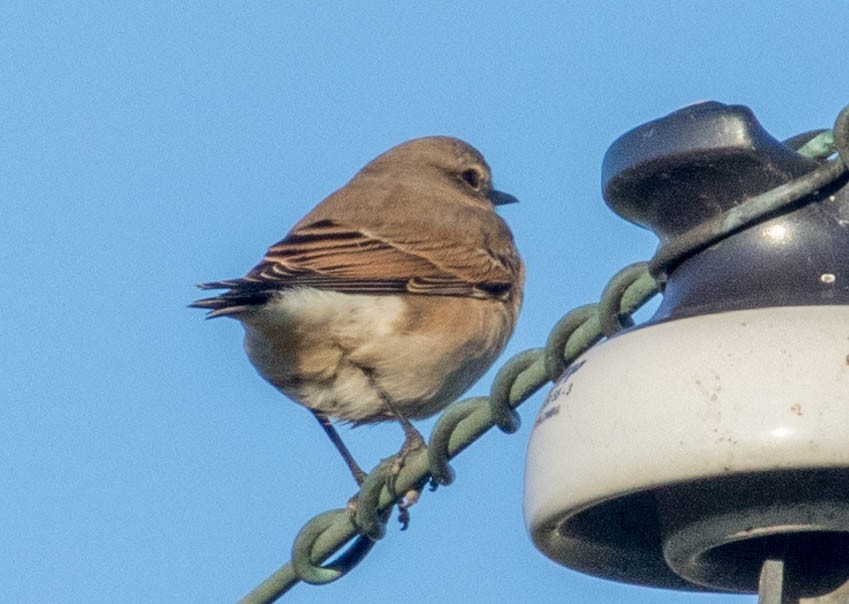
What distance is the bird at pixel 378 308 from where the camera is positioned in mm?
6523

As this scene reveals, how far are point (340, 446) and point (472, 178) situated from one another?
2.40m

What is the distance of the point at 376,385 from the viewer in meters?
7.00

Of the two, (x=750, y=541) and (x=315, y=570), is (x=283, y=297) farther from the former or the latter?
(x=750, y=541)

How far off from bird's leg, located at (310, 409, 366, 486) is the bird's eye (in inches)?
89.7

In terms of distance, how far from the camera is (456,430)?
3.71 meters

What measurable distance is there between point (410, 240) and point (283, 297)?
4.39 feet

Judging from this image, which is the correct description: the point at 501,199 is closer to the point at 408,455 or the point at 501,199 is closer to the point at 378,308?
the point at 378,308

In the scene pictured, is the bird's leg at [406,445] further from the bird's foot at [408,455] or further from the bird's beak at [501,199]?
the bird's beak at [501,199]

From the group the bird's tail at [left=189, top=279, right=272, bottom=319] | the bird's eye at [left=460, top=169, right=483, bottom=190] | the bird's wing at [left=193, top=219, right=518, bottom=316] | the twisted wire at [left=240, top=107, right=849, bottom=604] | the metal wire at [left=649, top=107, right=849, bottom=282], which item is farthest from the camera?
the bird's eye at [left=460, top=169, right=483, bottom=190]

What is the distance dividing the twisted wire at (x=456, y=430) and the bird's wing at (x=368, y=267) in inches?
73.5

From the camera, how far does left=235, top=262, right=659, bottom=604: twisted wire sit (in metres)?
3.33

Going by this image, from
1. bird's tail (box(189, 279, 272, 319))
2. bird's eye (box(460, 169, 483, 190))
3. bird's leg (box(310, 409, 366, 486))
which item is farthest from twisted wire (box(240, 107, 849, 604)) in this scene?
bird's eye (box(460, 169, 483, 190))

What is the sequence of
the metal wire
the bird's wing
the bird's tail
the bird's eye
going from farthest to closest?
the bird's eye < the bird's wing < the bird's tail < the metal wire

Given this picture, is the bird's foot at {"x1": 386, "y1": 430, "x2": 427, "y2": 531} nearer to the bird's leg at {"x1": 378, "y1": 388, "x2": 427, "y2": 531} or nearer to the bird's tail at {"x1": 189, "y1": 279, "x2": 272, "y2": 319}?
the bird's leg at {"x1": 378, "y1": 388, "x2": 427, "y2": 531}
